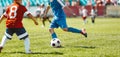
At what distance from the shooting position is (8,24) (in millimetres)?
10664

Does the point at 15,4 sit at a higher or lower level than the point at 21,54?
higher

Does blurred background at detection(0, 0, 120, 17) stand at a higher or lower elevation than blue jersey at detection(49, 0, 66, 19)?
lower

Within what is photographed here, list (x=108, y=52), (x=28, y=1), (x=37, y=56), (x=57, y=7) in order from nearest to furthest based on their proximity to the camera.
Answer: (x=37, y=56), (x=108, y=52), (x=57, y=7), (x=28, y=1)

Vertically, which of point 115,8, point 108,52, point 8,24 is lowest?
point 115,8

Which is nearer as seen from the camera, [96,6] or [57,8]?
[57,8]

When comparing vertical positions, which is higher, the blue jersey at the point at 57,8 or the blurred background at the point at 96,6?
the blue jersey at the point at 57,8

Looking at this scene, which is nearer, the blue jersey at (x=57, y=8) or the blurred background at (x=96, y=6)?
the blue jersey at (x=57, y=8)

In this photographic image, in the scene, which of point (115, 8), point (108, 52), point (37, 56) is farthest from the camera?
point (115, 8)

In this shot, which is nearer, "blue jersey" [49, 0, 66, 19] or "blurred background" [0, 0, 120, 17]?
"blue jersey" [49, 0, 66, 19]

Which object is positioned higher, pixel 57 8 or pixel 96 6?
pixel 57 8

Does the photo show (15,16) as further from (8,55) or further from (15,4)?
(8,55)

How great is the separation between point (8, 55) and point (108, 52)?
113 inches

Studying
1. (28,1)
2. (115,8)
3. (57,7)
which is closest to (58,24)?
(57,7)

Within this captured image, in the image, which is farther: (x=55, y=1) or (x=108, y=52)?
(x=55, y=1)
